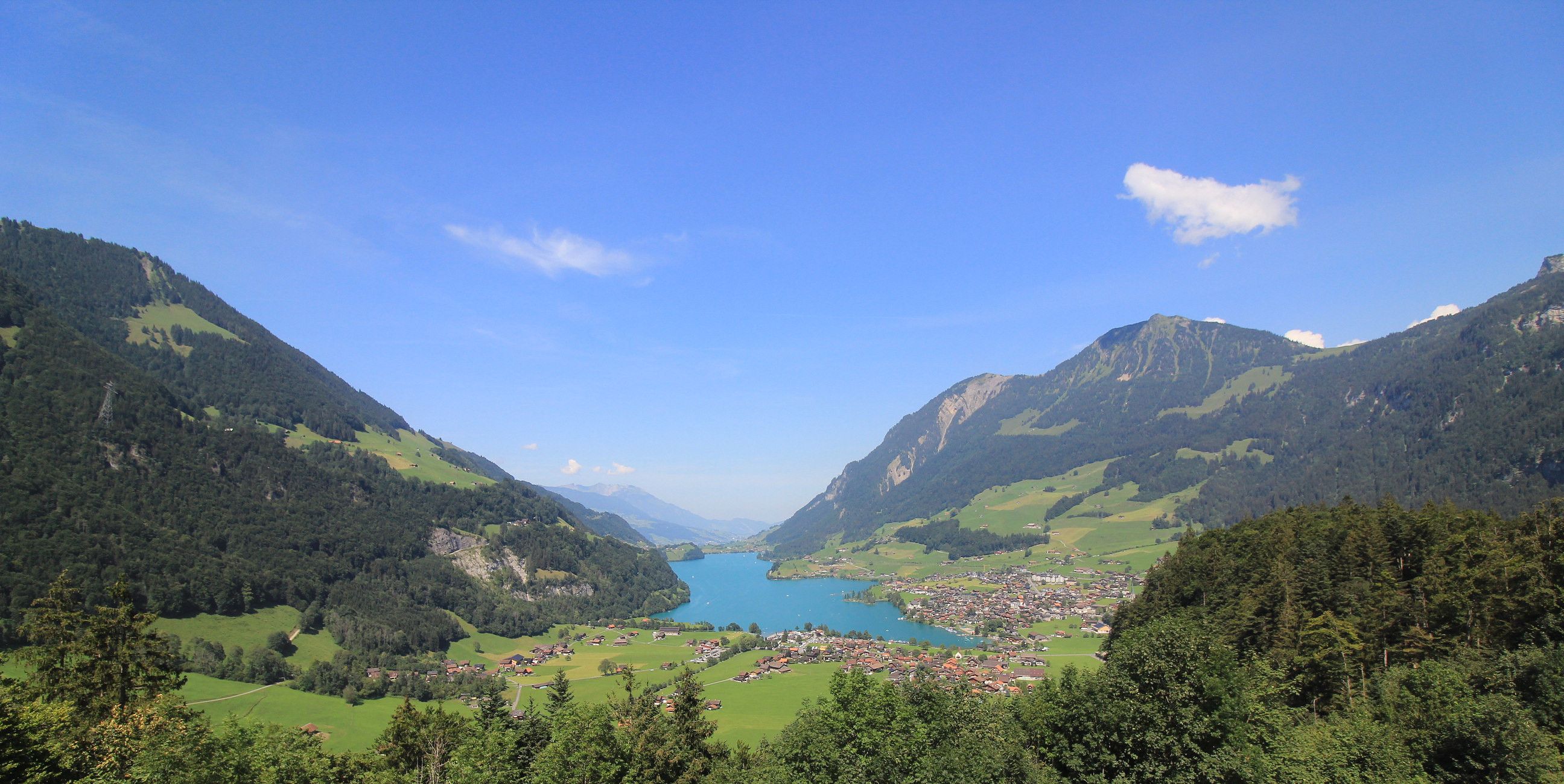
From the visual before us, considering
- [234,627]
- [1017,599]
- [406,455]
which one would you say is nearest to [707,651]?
[234,627]

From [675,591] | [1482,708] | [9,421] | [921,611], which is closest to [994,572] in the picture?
[921,611]

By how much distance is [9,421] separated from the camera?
6550cm

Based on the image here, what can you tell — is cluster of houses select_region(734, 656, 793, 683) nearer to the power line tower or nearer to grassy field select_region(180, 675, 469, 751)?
grassy field select_region(180, 675, 469, 751)

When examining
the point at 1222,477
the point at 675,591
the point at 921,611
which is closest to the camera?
the point at 921,611

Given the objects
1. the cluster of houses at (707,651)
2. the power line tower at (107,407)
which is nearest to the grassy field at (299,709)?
the cluster of houses at (707,651)

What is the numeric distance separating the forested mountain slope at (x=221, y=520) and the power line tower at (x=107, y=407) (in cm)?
26

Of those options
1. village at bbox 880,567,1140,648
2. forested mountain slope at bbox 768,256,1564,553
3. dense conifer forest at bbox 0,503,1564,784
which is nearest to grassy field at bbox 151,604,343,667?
dense conifer forest at bbox 0,503,1564,784

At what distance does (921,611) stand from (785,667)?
44.3 meters

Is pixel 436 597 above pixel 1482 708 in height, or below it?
below

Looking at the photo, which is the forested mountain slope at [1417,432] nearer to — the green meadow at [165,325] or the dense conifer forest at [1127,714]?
the dense conifer forest at [1127,714]

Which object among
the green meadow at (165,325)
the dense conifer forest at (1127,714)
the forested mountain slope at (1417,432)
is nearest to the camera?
the dense conifer forest at (1127,714)

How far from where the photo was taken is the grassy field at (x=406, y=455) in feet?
417

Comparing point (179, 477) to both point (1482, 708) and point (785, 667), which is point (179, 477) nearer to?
point (785, 667)

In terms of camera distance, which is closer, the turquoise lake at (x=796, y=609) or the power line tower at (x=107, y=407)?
the power line tower at (x=107, y=407)
